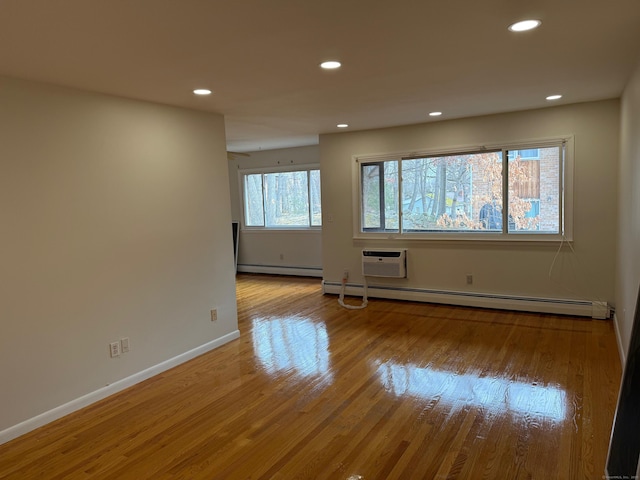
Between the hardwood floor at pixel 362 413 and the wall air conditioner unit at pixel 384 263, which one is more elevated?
the wall air conditioner unit at pixel 384 263

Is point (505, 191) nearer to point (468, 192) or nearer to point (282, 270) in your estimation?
point (468, 192)

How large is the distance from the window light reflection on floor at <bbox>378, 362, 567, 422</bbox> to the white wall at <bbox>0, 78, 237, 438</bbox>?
1.93 meters

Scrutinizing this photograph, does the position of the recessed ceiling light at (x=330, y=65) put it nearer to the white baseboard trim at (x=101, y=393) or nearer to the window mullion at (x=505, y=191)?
the white baseboard trim at (x=101, y=393)

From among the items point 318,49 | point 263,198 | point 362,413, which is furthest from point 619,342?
point 263,198

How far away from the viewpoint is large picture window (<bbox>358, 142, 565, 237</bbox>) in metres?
4.75

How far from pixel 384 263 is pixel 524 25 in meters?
3.74

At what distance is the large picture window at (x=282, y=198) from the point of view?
757cm

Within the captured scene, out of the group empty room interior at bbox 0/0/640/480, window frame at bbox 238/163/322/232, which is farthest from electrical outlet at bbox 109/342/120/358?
window frame at bbox 238/163/322/232

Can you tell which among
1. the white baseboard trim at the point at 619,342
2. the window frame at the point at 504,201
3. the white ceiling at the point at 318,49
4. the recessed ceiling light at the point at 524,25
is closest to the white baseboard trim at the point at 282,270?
the window frame at the point at 504,201

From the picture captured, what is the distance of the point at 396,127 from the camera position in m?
5.52

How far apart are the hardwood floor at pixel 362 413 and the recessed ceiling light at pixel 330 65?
226cm

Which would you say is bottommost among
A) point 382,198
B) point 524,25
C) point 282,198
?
point 382,198

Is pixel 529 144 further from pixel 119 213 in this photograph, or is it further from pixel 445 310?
pixel 119 213

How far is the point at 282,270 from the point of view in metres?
7.93
